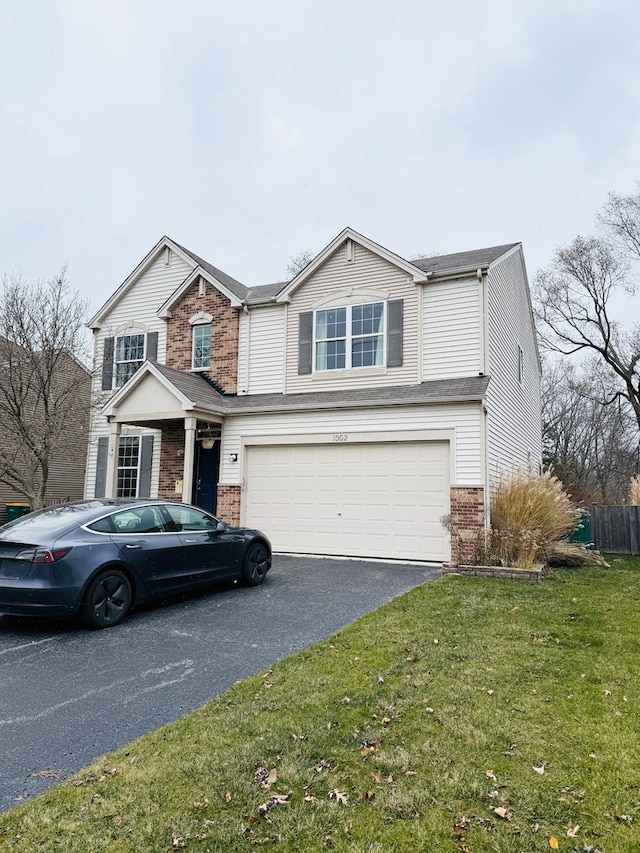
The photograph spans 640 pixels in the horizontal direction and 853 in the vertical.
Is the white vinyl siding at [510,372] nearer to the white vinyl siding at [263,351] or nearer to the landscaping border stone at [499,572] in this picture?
the landscaping border stone at [499,572]

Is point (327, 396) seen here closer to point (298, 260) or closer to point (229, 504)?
point (229, 504)

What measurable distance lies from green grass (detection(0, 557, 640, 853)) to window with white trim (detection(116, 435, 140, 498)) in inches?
407

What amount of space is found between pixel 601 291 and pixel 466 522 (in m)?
21.2

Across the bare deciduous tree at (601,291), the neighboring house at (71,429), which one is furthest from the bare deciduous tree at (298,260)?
the neighboring house at (71,429)

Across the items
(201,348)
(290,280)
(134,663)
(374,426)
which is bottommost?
Result: (134,663)

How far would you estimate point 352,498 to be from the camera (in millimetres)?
11711

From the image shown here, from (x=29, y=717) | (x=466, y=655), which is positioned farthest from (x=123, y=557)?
(x=466, y=655)

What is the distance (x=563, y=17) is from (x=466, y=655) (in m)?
11.8

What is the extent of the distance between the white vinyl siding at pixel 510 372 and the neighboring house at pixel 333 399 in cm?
11

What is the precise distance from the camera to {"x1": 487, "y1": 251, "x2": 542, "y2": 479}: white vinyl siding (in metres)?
11.9

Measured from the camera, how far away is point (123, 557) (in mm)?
6578

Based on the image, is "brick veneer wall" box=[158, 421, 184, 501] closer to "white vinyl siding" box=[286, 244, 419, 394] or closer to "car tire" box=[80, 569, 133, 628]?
"white vinyl siding" box=[286, 244, 419, 394]

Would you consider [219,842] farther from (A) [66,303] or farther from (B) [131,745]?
(A) [66,303]

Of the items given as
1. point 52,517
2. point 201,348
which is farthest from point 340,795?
point 201,348
